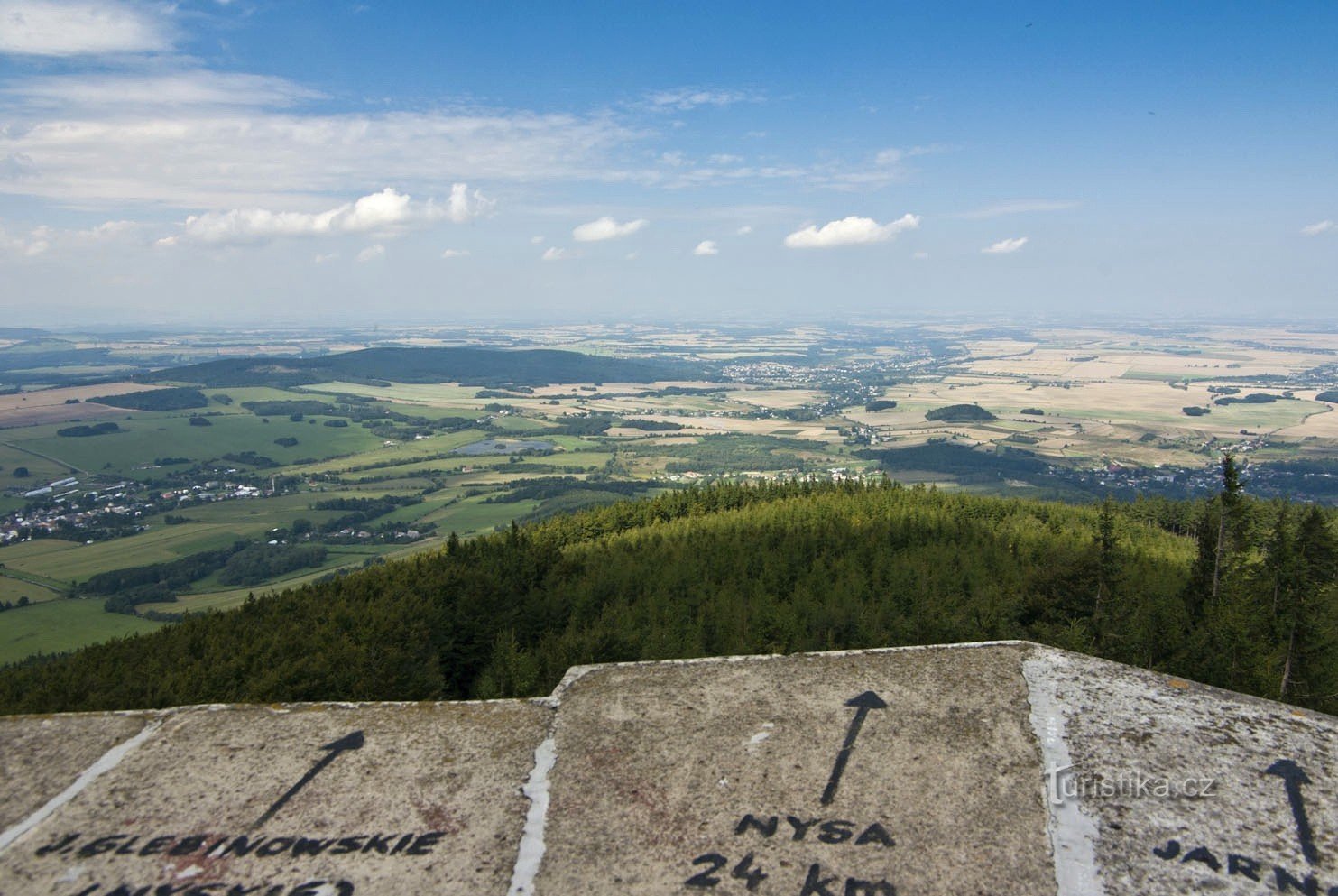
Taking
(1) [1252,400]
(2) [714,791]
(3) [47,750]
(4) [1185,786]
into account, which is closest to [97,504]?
(3) [47,750]

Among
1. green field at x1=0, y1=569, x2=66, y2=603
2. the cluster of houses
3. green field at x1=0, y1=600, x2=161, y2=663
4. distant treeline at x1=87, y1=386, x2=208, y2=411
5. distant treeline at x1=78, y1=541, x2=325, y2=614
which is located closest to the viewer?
green field at x1=0, y1=600, x2=161, y2=663

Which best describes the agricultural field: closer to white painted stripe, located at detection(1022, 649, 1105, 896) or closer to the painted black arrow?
the painted black arrow

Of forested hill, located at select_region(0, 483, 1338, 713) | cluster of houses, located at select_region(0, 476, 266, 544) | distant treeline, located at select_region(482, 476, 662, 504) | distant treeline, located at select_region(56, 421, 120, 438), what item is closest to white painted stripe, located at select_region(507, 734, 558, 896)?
forested hill, located at select_region(0, 483, 1338, 713)

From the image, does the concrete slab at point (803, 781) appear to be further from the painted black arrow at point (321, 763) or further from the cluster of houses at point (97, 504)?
the cluster of houses at point (97, 504)

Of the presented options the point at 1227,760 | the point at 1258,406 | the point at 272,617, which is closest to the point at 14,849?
the point at 1227,760

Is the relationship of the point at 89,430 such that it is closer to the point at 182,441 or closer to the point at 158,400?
the point at 182,441
